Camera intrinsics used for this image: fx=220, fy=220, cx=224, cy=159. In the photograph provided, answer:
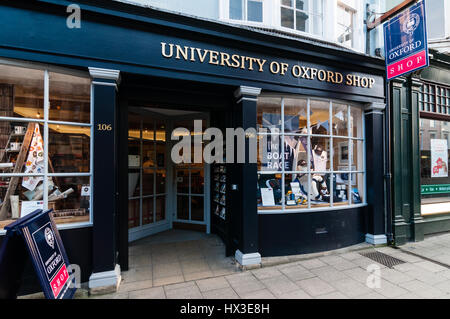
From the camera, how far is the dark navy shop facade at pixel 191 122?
3.36m

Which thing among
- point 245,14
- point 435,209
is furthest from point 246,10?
point 435,209

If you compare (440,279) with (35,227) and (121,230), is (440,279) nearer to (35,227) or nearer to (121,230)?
(121,230)

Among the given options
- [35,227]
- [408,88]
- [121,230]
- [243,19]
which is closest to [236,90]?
[243,19]

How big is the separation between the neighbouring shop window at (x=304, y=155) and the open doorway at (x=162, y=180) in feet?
6.48

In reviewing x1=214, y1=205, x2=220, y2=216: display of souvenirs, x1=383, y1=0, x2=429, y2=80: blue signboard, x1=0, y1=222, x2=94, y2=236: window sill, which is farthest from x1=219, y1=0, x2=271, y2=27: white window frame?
x1=0, y1=222, x2=94, y2=236: window sill

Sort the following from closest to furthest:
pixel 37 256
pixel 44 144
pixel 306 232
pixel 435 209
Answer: pixel 37 256 → pixel 44 144 → pixel 306 232 → pixel 435 209

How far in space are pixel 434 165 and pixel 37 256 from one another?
908 centimetres

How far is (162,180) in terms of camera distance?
620 centimetres

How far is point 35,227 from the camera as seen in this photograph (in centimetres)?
268

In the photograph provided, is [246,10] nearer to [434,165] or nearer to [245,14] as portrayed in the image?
[245,14]

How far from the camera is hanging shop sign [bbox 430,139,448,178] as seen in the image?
6316mm

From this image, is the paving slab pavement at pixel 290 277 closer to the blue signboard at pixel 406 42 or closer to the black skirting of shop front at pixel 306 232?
the black skirting of shop front at pixel 306 232
